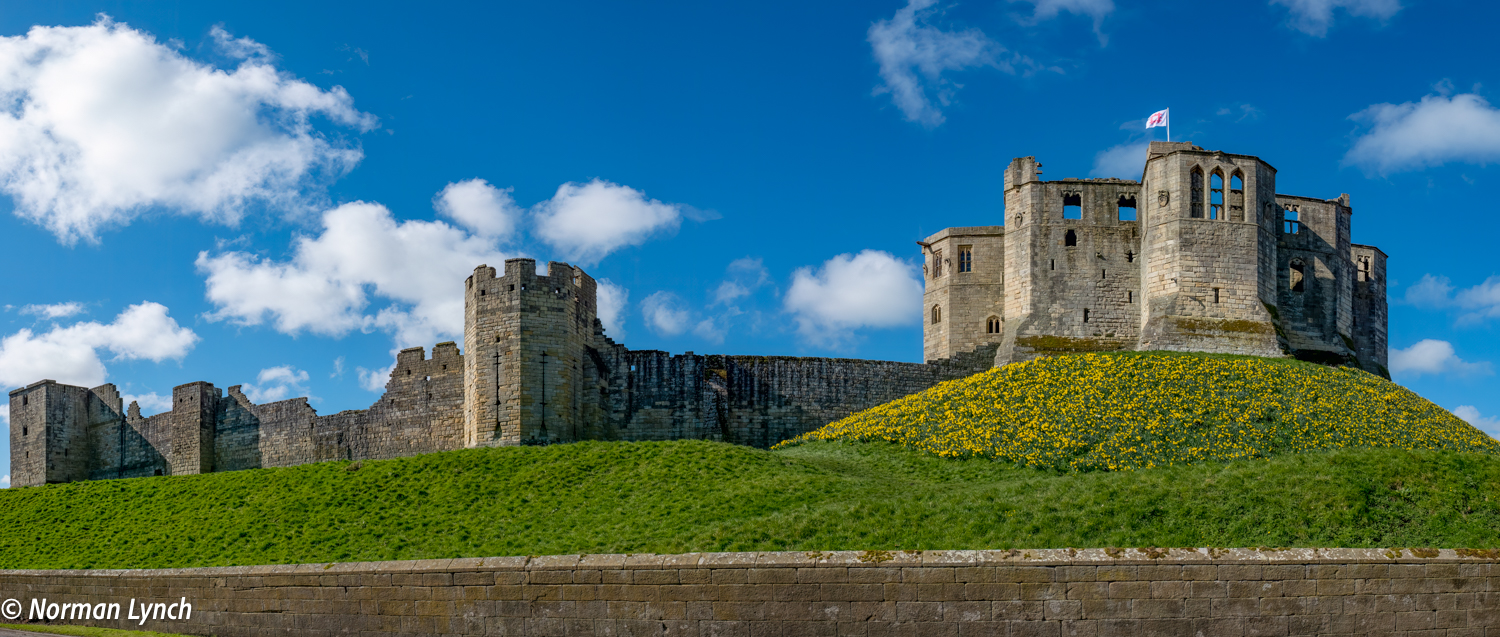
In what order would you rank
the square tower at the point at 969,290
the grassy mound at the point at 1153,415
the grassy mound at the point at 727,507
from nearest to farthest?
the grassy mound at the point at 727,507
the grassy mound at the point at 1153,415
the square tower at the point at 969,290

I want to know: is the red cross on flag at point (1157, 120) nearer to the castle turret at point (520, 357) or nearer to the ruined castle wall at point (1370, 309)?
the ruined castle wall at point (1370, 309)

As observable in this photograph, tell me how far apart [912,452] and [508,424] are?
1177 cm

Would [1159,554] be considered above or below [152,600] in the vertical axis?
above

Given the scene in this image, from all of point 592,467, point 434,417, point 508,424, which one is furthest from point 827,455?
point 434,417

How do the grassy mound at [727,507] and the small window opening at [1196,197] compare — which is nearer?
the grassy mound at [727,507]

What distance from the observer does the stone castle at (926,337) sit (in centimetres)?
3372

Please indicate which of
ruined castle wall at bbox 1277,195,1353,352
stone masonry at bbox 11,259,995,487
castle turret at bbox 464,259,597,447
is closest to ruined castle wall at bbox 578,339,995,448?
stone masonry at bbox 11,259,995,487

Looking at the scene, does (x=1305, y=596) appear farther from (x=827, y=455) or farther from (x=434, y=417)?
(x=434, y=417)

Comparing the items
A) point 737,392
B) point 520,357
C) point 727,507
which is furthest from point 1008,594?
point 737,392

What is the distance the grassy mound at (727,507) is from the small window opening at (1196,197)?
16.3m

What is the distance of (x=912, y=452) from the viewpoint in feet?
98.3

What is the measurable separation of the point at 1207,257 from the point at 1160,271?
161 cm

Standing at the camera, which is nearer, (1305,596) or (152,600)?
(1305,596)

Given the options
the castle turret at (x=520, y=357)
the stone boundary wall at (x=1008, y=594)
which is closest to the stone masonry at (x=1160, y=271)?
the castle turret at (x=520, y=357)
